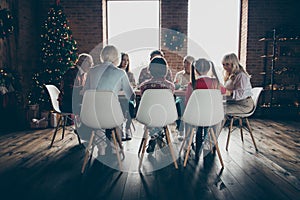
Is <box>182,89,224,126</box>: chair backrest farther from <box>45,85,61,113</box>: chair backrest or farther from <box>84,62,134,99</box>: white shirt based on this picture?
<box>45,85,61,113</box>: chair backrest

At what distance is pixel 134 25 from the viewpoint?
6.32 m

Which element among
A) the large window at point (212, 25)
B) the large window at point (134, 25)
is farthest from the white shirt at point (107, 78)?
the large window at point (212, 25)

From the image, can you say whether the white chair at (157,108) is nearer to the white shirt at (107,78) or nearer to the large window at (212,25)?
the white shirt at (107,78)

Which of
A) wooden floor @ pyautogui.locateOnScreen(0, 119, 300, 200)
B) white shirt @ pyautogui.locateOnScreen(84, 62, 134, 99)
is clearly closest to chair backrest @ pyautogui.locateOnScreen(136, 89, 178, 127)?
white shirt @ pyautogui.locateOnScreen(84, 62, 134, 99)

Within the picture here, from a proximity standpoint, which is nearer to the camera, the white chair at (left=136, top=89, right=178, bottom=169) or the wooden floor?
the wooden floor

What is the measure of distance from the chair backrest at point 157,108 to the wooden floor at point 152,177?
0.56 metres

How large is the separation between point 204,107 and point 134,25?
415 cm

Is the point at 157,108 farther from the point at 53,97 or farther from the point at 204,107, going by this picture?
the point at 53,97

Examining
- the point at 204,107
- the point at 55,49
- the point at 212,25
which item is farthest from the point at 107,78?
the point at 212,25

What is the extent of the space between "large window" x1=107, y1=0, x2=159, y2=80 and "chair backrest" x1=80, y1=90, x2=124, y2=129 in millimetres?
3601

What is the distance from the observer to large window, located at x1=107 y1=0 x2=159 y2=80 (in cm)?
625

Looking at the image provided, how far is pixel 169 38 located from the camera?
244 inches

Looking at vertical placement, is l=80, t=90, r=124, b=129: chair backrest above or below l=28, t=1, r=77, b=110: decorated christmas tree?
below

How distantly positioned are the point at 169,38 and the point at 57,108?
11.4 feet
